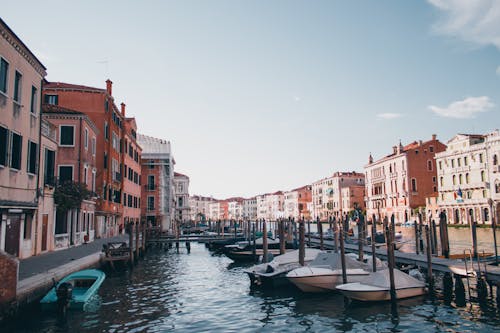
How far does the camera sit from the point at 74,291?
13016 mm

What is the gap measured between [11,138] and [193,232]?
1695 inches

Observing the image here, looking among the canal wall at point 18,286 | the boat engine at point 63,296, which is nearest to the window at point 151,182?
the canal wall at point 18,286

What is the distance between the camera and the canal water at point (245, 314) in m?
10.7

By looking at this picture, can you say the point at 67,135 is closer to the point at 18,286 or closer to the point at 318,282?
the point at 18,286

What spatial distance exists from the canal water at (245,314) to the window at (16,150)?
5827 millimetres

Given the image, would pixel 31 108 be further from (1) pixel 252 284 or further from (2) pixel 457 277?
(2) pixel 457 277

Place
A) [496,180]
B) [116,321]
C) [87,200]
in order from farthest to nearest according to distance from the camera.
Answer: [496,180]
[87,200]
[116,321]

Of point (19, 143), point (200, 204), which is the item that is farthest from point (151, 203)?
point (200, 204)

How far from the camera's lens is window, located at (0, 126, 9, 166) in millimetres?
14688

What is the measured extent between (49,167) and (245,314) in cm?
1323

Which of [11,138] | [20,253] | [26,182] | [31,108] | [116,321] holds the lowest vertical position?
[116,321]

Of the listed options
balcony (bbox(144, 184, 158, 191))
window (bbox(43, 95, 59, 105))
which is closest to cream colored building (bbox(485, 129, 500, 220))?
balcony (bbox(144, 184, 158, 191))

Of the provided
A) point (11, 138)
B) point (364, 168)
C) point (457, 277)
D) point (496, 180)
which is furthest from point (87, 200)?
point (364, 168)

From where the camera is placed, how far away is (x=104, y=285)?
1712 cm
